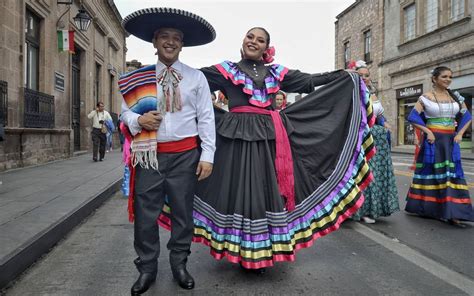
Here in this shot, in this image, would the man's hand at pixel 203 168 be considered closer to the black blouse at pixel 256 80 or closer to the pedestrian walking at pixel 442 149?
the black blouse at pixel 256 80

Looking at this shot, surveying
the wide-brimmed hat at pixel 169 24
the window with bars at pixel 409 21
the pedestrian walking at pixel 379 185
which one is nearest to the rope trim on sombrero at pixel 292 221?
the wide-brimmed hat at pixel 169 24

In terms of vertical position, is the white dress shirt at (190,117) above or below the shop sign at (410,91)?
below

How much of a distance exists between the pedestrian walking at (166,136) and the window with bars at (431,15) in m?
21.9

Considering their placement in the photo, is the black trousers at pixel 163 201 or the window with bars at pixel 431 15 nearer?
the black trousers at pixel 163 201

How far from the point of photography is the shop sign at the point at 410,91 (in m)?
22.6

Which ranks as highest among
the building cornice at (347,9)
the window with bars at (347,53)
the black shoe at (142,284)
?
the building cornice at (347,9)

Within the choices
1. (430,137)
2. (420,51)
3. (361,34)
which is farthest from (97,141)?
(361,34)

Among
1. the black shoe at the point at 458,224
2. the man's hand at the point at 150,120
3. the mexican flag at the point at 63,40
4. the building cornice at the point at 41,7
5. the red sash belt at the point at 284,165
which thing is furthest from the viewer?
the mexican flag at the point at 63,40

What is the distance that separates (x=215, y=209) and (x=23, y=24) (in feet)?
27.6

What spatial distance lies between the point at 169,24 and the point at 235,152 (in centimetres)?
102

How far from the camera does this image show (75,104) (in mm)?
15078

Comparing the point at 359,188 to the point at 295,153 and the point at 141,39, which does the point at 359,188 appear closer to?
the point at 295,153

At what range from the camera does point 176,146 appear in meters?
2.83

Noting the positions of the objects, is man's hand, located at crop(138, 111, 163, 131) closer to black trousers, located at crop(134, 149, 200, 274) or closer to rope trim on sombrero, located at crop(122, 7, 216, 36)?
black trousers, located at crop(134, 149, 200, 274)
